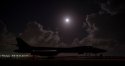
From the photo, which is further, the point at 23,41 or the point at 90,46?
the point at 23,41

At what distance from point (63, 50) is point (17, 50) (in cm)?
2255

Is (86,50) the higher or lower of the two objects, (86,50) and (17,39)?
the lower

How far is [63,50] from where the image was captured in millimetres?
96000

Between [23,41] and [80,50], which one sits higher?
[23,41]

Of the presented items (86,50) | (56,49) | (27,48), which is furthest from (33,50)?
(86,50)

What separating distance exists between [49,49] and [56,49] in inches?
135

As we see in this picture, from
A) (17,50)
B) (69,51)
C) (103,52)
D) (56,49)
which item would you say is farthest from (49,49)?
(103,52)

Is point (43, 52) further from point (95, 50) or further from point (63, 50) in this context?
point (95, 50)

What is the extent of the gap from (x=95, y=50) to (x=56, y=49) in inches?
729

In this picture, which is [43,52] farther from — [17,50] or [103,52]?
[103,52]

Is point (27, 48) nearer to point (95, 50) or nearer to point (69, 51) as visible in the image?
point (69, 51)

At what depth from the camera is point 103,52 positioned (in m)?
96.8

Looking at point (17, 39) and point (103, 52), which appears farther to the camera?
point (17, 39)

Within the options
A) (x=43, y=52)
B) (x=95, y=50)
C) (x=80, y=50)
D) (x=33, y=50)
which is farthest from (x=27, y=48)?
(x=95, y=50)
